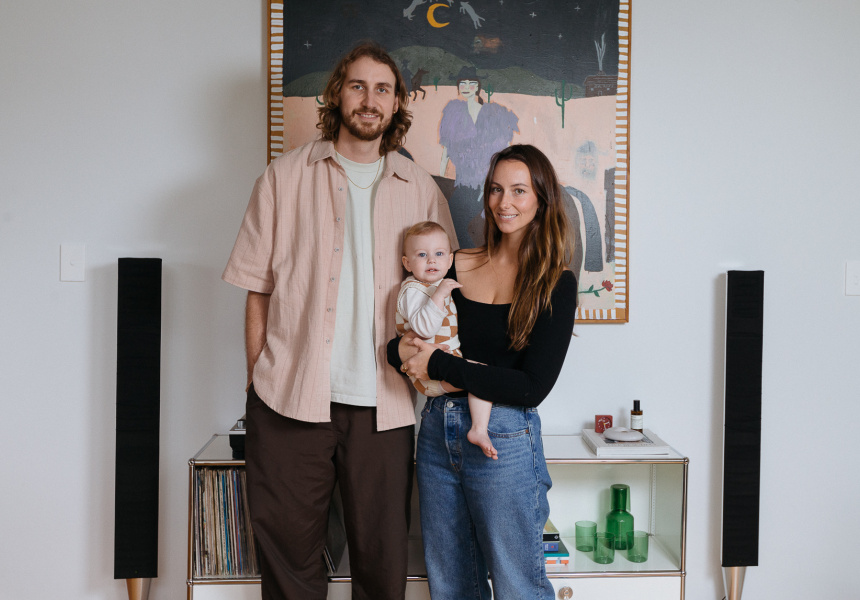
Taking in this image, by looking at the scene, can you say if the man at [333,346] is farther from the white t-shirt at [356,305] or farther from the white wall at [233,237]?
the white wall at [233,237]

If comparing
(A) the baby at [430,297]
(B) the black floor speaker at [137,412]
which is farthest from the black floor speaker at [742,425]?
(B) the black floor speaker at [137,412]

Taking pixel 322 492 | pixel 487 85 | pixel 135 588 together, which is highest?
pixel 487 85

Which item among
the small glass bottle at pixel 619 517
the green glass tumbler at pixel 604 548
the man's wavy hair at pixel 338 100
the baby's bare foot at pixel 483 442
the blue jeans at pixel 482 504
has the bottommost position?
the green glass tumbler at pixel 604 548

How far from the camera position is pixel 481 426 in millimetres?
1391

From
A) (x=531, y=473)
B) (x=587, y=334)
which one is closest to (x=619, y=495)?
(x=587, y=334)

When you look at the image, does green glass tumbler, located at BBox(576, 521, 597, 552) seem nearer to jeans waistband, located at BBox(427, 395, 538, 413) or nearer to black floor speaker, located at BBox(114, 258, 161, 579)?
jeans waistband, located at BBox(427, 395, 538, 413)

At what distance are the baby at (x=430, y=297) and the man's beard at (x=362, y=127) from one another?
27 centimetres

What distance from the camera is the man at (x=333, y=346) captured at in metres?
1.57

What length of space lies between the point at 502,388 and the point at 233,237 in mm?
1189

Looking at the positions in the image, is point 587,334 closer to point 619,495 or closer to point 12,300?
point 619,495

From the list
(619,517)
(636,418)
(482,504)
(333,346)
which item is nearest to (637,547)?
(619,517)

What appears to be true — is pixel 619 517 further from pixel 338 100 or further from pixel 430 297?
pixel 338 100

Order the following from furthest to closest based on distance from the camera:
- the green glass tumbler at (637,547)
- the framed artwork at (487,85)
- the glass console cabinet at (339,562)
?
the framed artwork at (487,85) → the green glass tumbler at (637,547) → the glass console cabinet at (339,562)

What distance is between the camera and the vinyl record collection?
1.81m
